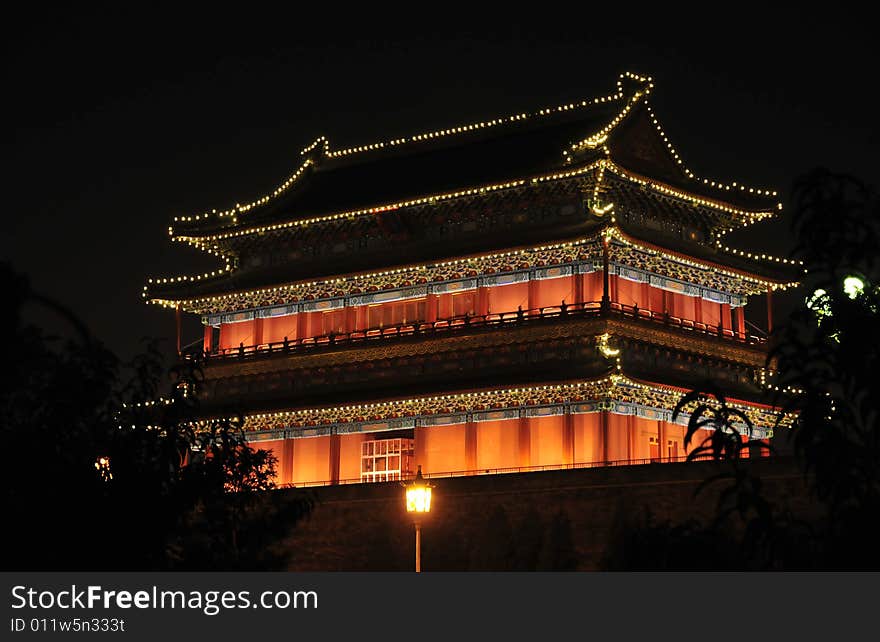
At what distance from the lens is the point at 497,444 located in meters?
50.0

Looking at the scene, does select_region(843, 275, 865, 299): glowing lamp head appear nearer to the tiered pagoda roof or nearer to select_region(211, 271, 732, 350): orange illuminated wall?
the tiered pagoda roof

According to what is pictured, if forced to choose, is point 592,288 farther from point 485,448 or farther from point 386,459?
point 386,459

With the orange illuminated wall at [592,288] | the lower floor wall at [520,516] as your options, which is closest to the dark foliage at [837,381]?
the lower floor wall at [520,516]

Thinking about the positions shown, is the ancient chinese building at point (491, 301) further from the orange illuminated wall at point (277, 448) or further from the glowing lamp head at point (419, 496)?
the glowing lamp head at point (419, 496)

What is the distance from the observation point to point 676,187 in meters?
51.7

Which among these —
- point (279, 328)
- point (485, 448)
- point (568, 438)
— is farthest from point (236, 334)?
point (568, 438)

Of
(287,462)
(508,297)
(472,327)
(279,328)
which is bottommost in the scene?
(287,462)

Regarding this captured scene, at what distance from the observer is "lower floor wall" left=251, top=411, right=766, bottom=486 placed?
157ft

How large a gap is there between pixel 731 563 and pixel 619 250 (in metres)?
19.8

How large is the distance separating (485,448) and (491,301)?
213 inches

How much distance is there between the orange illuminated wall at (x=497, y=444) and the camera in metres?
49.5

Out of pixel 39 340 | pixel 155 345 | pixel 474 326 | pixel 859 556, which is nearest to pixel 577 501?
pixel 474 326

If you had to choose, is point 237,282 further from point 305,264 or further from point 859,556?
point 859,556

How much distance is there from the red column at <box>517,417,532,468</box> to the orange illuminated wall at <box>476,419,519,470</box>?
0.22 metres
